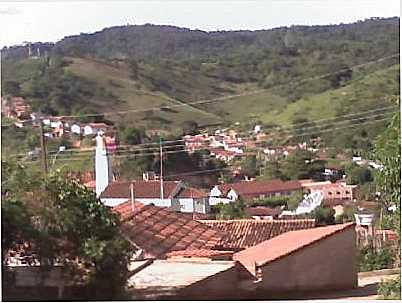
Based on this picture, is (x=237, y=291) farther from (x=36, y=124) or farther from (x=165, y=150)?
(x=36, y=124)

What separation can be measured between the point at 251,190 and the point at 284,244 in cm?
28

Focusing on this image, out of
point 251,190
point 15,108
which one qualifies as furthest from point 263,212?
point 15,108

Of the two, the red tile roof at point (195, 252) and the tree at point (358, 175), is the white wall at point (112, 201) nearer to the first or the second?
the red tile roof at point (195, 252)

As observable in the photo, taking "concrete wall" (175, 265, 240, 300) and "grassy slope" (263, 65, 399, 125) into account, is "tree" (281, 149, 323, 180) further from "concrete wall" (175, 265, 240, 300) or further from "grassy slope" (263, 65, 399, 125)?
"concrete wall" (175, 265, 240, 300)

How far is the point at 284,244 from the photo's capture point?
360cm

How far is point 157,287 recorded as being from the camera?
11.8 feet

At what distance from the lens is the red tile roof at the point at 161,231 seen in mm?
3674

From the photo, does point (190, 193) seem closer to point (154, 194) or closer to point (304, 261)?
point (154, 194)

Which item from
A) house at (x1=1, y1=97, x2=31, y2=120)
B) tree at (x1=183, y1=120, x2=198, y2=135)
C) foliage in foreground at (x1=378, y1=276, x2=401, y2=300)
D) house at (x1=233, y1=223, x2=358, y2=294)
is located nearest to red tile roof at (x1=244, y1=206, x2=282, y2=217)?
house at (x1=233, y1=223, x2=358, y2=294)

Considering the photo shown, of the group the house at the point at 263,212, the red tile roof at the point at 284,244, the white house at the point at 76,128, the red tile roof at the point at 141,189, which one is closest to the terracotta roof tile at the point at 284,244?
the red tile roof at the point at 284,244

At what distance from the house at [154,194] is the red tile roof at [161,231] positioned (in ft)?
0.11

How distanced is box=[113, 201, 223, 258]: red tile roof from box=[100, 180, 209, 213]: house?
0.11 feet

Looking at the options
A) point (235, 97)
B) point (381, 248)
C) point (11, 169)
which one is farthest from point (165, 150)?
point (381, 248)

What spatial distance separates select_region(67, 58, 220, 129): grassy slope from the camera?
3549 mm
